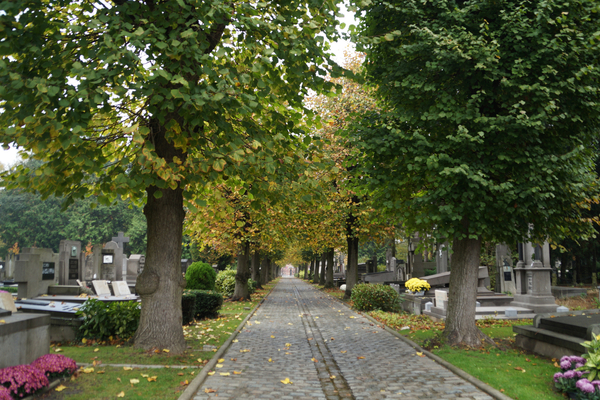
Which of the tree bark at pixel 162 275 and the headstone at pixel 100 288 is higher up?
the tree bark at pixel 162 275

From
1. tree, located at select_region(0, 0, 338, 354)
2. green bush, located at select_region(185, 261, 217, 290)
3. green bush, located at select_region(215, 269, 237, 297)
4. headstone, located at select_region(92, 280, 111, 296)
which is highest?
tree, located at select_region(0, 0, 338, 354)

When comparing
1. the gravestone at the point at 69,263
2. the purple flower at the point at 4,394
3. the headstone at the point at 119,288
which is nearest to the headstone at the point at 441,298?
the purple flower at the point at 4,394

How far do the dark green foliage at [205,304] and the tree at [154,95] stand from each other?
6.40 m

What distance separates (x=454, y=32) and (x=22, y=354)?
32.2ft

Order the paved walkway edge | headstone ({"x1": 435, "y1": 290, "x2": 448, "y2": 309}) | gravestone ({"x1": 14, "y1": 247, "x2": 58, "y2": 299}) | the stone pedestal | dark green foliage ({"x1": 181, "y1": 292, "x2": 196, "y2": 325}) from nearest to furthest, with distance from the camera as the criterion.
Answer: the paved walkway edge < dark green foliage ({"x1": 181, "y1": 292, "x2": 196, "y2": 325}) < headstone ({"x1": 435, "y1": 290, "x2": 448, "y2": 309}) < gravestone ({"x1": 14, "y1": 247, "x2": 58, "y2": 299}) < the stone pedestal

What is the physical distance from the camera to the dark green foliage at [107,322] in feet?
32.3

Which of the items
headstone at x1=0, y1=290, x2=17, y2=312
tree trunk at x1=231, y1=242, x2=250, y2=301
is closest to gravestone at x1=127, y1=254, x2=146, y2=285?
tree trunk at x1=231, y1=242, x2=250, y2=301

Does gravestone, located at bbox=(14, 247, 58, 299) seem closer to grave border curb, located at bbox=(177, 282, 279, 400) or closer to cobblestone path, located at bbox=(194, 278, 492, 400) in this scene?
cobblestone path, located at bbox=(194, 278, 492, 400)

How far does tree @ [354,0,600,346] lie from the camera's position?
8703 millimetres

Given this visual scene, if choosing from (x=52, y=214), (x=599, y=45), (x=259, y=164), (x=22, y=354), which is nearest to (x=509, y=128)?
(x=599, y=45)

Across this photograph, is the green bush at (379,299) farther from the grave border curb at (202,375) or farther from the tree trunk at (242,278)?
the grave border curb at (202,375)

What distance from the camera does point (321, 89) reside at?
27.5ft

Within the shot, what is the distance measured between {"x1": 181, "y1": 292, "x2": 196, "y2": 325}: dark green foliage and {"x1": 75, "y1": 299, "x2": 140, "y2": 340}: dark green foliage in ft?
11.1

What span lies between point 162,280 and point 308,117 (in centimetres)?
454
